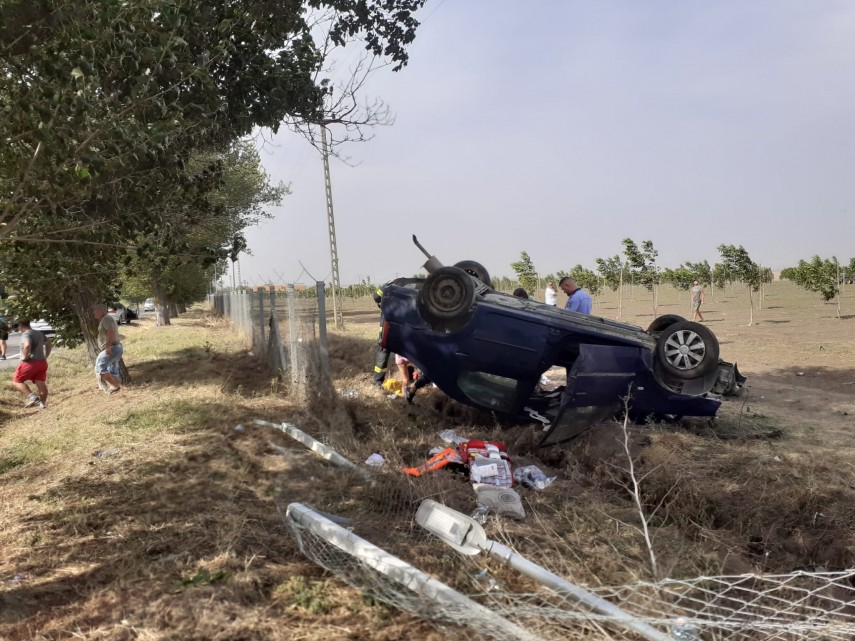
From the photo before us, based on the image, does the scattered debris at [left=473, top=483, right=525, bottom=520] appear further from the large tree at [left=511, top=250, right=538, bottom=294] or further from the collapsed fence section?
the large tree at [left=511, top=250, right=538, bottom=294]

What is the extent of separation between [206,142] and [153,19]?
7.05ft

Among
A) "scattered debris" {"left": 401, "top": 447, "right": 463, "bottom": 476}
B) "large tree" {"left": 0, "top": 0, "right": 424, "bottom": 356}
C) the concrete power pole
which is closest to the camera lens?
"large tree" {"left": 0, "top": 0, "right": 424, "bottom": 356}

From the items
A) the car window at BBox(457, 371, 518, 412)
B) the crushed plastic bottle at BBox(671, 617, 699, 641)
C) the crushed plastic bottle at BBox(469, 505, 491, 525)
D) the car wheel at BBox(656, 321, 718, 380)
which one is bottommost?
the crushed plastic bottle at BBox(469, 505, 491, 525)

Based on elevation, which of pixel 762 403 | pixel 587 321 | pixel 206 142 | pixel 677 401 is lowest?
pixel 762 403

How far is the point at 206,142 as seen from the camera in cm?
661

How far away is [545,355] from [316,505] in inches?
101

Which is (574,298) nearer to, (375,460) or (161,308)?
(375,460)

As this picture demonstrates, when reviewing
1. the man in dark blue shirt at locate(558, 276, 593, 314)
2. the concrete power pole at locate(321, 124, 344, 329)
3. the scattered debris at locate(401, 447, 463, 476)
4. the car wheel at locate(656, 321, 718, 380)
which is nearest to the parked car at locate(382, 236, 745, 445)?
the car wheel at locate(656, 321, 718, 380)

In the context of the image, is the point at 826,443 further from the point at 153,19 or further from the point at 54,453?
the point at 54,453

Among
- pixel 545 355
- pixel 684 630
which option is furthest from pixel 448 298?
pixel 684 630

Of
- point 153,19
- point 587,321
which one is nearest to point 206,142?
point 153,19

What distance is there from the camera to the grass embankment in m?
2.84

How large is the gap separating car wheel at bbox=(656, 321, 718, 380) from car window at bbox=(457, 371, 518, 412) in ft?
4.80

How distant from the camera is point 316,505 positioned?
4.38m
